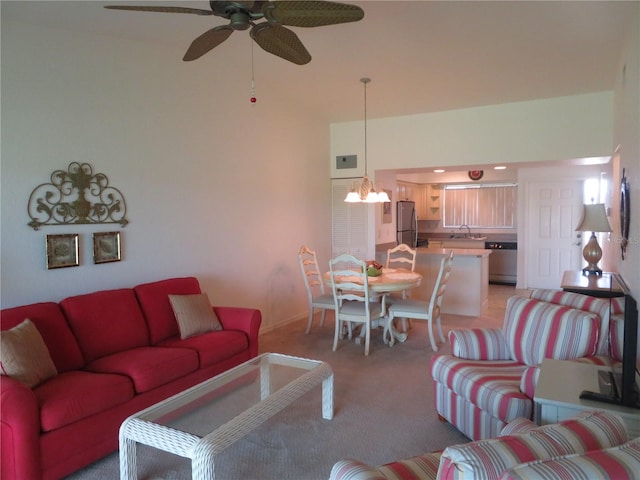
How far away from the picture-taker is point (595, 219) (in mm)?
3969

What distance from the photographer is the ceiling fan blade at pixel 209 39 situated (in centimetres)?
230

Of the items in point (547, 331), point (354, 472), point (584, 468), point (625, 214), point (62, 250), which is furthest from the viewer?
point (62, 250)

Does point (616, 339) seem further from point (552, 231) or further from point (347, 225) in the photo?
point (552, 231)

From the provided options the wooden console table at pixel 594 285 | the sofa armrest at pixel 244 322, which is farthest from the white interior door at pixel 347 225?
the sofa armrest at pixel 244 322

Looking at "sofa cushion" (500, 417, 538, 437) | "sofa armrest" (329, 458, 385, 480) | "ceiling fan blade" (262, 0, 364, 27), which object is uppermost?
"ceiling fan blade" (262, 0, 364, 27)

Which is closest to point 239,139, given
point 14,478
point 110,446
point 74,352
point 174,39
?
point 174,39

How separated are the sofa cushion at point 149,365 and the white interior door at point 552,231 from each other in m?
6.66

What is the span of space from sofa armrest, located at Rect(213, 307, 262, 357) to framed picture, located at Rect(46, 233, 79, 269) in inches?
47.7

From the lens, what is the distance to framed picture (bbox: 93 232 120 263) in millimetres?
3404

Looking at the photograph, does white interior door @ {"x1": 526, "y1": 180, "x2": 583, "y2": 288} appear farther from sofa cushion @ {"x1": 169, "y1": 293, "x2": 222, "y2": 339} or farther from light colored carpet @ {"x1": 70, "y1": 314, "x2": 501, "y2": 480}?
sofa cushion @ {"x1": 169, "y1": 293, "x2": 222, "y2": 339}

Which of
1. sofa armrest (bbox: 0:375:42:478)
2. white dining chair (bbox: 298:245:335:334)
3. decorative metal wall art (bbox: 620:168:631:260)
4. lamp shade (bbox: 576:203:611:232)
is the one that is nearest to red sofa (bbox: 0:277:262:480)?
sofa armrest (bbox: 0:375:42:478)

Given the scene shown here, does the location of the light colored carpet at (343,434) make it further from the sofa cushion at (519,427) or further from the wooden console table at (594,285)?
the wooden console table at (594,285)

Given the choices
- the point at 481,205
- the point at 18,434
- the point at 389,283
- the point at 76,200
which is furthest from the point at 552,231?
the point at 18,434

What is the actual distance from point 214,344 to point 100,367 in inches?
31.2
